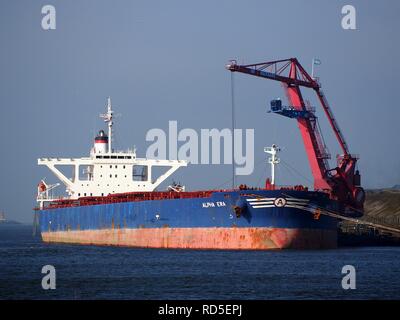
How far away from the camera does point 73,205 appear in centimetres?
6294

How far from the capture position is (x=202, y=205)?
48.2 m

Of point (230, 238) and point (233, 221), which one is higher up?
point (233, 221)

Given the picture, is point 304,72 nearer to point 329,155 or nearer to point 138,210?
point 329,155

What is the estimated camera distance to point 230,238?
155ft

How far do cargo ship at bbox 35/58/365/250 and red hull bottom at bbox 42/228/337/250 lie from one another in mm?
50

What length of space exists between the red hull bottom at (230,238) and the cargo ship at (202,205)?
50 mm

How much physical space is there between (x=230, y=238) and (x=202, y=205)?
2.45m

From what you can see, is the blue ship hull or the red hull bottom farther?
the red hull bottom

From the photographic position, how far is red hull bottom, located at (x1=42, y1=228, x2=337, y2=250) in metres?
46.1

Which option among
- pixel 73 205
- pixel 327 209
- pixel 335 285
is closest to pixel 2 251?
pixel 73 205

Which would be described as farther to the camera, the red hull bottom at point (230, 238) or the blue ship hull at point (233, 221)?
the red hull bottom at point (230, 238)

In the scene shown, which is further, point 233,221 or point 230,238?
point 230,238

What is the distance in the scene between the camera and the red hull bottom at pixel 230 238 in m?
46.1
